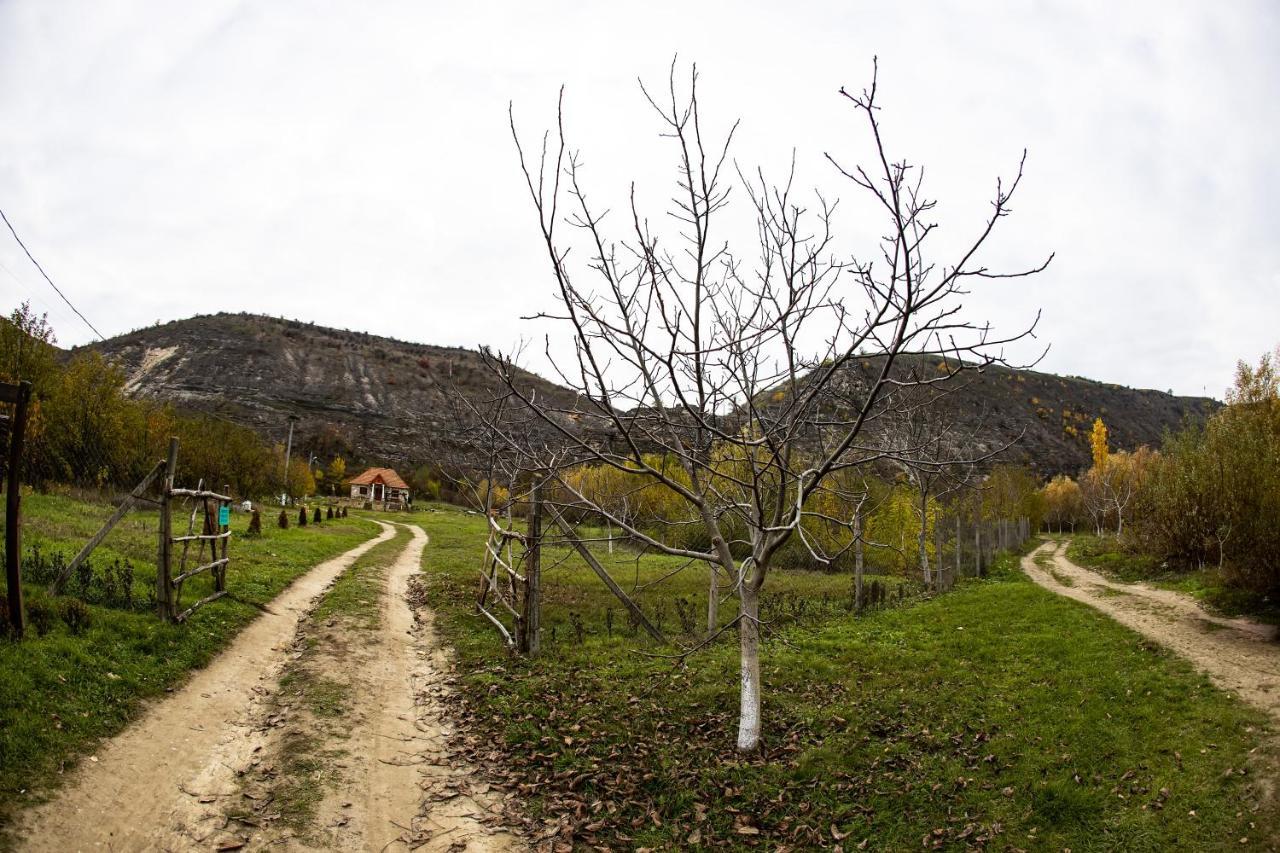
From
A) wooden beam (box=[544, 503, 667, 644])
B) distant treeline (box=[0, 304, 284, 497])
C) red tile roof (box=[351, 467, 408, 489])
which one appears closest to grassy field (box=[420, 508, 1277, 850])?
wooden beam (box=[544, 503, 667, 644])

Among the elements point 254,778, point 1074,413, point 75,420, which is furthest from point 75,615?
point 1074,413

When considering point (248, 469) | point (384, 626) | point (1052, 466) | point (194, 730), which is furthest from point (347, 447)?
point (1052, 466)

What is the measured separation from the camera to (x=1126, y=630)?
10961 mm

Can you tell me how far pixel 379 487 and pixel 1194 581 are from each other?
56335 millimetres

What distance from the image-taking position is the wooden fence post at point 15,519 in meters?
6.73

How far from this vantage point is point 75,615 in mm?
7508

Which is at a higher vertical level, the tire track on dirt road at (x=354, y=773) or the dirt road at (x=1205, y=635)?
the dirt road at (x=1205, y=635)

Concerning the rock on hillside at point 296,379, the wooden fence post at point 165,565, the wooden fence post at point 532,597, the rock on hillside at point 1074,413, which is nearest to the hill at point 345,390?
the rock on hillside at point 296,379

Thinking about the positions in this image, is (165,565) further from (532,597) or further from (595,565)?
(595,565)

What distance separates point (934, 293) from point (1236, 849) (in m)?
4.73

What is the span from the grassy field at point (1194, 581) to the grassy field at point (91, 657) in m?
14.9

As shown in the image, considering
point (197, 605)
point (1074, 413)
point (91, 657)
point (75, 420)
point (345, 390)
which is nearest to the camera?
point (91, 657)

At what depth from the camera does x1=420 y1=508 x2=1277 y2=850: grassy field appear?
5.39 m

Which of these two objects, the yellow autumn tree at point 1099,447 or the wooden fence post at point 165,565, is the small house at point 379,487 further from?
the yellow autumn tree at point 1099,447
